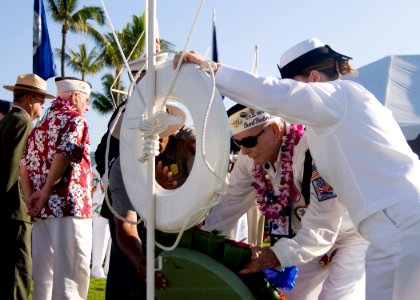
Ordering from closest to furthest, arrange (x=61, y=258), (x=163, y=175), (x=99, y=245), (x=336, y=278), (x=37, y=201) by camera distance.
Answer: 1. (x=163, y=175)
2. (x=336, y=278)
3. (x=61, y=258)
4. (x=37, y=201)
5. (x=99, y=245)

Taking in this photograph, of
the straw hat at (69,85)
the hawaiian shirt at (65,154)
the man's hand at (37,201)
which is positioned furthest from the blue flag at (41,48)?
the man's hand at (37,201)

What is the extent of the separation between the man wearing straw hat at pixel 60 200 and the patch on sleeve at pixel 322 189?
7.15ft

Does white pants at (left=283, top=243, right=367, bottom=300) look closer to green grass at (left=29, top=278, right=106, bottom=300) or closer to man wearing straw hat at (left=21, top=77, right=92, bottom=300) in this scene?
man wearing straw hat at (left=21, top=77, right=92, bottom=300)

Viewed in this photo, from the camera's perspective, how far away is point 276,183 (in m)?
3.14

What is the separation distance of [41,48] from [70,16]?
24.8 m

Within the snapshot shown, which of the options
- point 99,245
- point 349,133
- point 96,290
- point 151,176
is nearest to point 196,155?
point 151,176

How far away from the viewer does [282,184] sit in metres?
3.08

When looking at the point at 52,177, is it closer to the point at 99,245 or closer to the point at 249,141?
the point at 249,141

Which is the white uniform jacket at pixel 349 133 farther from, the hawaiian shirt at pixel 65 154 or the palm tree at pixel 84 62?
the palm tree at pixel 84 62

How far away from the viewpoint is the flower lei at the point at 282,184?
3012 millimetres

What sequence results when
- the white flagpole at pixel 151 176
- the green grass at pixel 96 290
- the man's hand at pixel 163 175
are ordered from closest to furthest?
the white flagpole at pixel 151 176
the man's hand at pixel 163 175
the green grass at pixel 96 290

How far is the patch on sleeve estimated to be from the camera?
2.70m

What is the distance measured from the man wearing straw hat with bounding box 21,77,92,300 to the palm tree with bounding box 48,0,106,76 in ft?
94.8

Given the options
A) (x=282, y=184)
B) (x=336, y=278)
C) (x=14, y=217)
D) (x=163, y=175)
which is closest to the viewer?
Result: (x=163, y=175)
